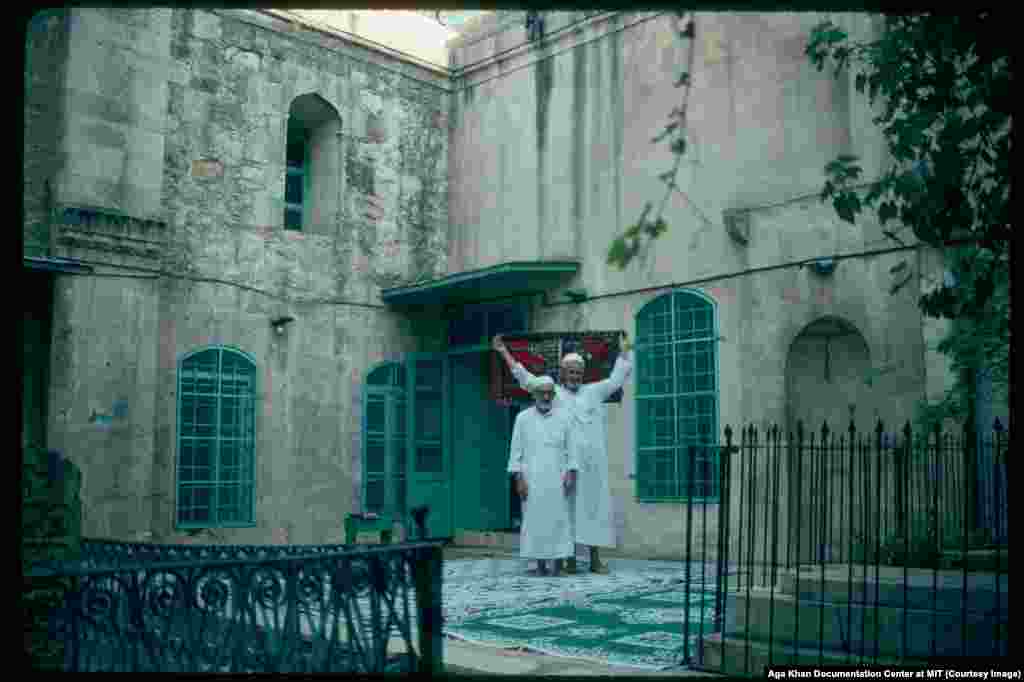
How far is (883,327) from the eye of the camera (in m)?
9.60

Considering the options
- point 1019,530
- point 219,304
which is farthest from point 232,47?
point 1019,530

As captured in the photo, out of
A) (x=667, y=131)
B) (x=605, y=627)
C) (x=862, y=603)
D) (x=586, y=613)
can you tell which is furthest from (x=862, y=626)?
(x=667, y=131)

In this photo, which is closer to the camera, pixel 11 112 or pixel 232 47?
pixel 11 112

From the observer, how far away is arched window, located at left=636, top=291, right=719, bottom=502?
10.9m

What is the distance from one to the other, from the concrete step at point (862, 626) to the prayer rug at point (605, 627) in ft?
0.88

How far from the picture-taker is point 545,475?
29.5 ft

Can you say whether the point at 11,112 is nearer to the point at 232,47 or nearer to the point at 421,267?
the point at 232,47

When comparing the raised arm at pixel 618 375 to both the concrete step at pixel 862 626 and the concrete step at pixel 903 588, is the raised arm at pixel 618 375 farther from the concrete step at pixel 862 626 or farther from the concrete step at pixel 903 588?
the concrete step at pixel 862 626

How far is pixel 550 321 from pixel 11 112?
33.4 feet

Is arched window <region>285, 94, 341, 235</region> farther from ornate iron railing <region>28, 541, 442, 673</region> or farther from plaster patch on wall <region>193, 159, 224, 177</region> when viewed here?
ornate iron railing <region>28, 541, 442, 673</region>

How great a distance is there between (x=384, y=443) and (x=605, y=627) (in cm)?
743

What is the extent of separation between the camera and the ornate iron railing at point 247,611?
3289 mm

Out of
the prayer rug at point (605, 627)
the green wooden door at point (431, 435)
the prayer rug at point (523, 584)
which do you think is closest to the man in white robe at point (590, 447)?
the prayer rug at point (523, 584)

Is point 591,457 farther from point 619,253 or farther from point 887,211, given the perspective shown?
point 619,253
